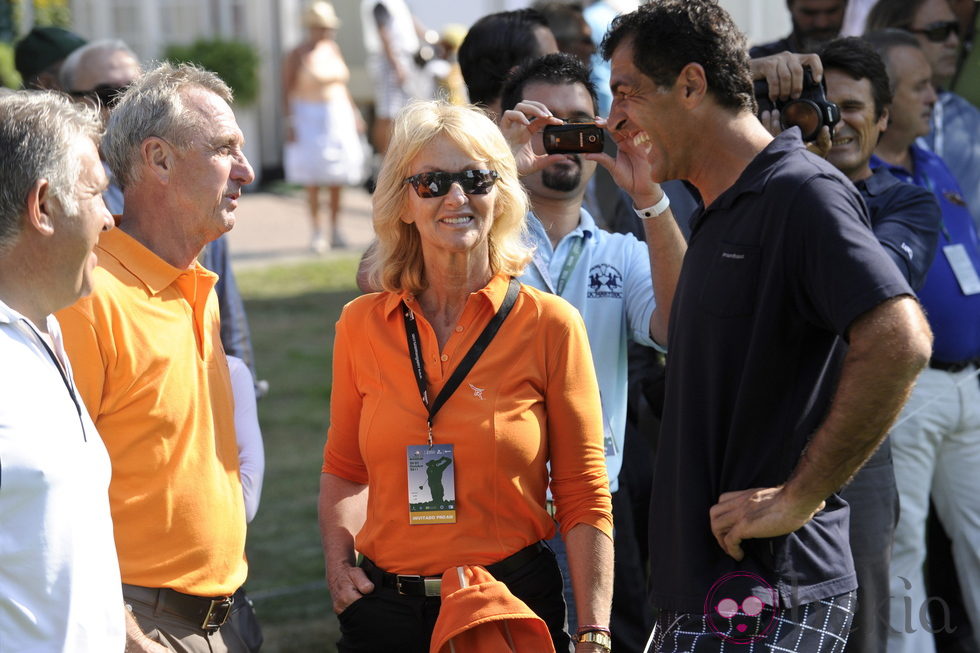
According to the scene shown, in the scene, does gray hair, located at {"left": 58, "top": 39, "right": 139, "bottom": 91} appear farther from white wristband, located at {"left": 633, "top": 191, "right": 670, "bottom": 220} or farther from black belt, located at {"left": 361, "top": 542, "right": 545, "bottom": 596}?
black belt, located at {"left": 361, "top": 542, "right": 545, "bottom": 596}

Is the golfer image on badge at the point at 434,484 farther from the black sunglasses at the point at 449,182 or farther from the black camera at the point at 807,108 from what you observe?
the black camera at the point at 807,108

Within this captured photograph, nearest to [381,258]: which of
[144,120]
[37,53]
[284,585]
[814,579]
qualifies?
[144,120]

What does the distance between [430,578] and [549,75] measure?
174 cm

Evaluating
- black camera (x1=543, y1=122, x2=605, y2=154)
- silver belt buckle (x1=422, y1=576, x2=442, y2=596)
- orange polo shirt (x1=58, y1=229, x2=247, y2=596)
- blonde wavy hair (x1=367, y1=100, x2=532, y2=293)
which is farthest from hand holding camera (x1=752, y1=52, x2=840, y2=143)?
orange polo shirt (x1=58, y1=229, x2=247, y2=596)

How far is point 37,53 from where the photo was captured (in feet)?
18.1

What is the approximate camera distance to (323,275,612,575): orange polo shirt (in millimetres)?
2834

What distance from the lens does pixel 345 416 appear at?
309cm

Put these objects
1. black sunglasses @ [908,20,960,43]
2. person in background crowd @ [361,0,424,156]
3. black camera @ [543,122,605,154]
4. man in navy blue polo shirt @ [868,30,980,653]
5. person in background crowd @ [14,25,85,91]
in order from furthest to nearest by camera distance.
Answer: person in background crowd @ [361,0,424,156], person in background crowd @ [14,25,85,91], black sunglasses @ [908,20,960,43], man in navy blue polo shirt @ [868,30,980,653], black camera @ [543,122,605,154]

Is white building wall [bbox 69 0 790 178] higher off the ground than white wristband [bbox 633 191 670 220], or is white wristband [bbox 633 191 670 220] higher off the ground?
white wristband [bbox 633 191 670 220]

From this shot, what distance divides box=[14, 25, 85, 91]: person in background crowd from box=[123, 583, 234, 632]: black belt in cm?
326

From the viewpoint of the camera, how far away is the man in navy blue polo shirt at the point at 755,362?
2344 mm

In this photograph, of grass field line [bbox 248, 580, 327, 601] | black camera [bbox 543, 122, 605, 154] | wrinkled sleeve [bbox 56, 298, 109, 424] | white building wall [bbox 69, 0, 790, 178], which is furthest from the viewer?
white building wall [bbox 69, 0, 790, 178]

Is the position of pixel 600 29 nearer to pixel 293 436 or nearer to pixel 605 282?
pixel 293 436

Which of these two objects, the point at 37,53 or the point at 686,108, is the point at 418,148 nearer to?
the point at 686,108
